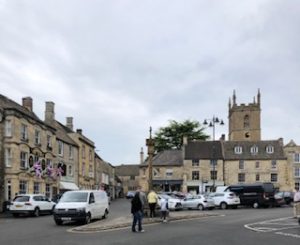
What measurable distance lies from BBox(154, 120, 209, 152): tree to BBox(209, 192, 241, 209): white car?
169 ft

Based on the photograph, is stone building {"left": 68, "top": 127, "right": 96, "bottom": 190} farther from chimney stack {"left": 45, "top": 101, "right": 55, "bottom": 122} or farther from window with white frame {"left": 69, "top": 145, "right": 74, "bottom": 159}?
chimney stack {"left": 45, "top": 101, "right": 55, "bottom": 122}

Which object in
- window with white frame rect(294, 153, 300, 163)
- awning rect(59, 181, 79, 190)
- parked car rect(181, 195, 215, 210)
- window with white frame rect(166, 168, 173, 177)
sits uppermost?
window with white frame rect(294, 153, 300, 163)

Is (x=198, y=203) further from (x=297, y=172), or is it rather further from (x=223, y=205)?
(x=297, y=172)

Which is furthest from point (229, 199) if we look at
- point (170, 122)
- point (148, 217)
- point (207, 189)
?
point (170, 122)

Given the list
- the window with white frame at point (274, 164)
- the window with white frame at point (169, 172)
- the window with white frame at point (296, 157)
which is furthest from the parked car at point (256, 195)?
the window with white frame at point (296, 157)

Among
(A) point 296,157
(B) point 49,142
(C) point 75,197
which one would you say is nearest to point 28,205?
(C) point 75,197

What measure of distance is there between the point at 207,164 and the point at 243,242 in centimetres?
6489

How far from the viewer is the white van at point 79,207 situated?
2417 centimetres

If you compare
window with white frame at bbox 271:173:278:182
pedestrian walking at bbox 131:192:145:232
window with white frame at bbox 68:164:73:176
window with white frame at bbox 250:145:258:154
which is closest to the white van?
pedestrian walking at bbox 131:192:145:232

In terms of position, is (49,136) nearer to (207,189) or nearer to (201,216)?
(201,216)

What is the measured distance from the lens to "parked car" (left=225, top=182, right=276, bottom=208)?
45.6m

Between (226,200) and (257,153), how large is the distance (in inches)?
1510

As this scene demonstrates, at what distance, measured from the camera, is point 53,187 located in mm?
52188

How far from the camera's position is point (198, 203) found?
4188 cm
